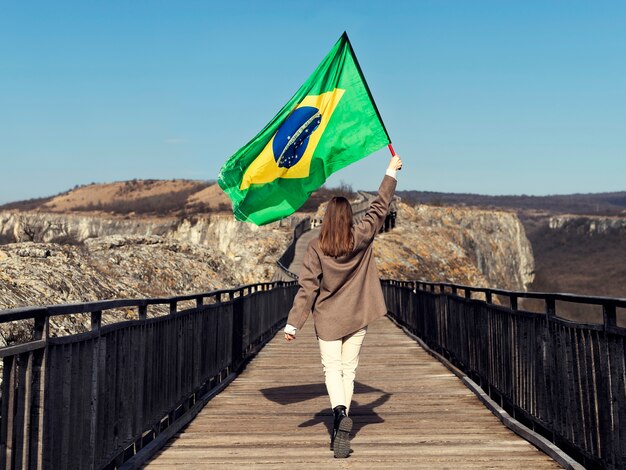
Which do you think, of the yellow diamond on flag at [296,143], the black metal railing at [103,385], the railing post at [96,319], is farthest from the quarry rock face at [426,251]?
the railing post at [96,319]

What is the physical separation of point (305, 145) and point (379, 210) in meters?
3.21

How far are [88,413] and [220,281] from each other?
22.3 meters

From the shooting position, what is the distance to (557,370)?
24.6ft

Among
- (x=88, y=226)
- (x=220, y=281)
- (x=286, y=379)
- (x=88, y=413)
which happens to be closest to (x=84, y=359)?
(x=88, y=413)

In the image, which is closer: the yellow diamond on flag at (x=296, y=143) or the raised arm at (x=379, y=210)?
the raised arm at (x=379, y=210)

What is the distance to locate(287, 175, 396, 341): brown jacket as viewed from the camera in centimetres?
794

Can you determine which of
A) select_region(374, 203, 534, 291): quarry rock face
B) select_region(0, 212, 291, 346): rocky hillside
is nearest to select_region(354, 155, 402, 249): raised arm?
select_region(0, 212, 291, 346): rocky hillside

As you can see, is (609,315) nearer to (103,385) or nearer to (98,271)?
(103,385)

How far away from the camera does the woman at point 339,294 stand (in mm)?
7828

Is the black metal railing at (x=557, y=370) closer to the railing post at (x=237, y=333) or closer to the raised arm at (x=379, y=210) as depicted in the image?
the raised arm at (x=379, y=210)

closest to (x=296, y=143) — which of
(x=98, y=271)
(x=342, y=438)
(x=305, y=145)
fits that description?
(x=305, y=145)

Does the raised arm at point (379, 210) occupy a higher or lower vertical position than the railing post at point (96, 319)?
higher

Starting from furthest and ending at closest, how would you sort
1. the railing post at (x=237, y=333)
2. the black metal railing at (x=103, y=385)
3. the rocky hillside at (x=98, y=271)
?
the rocky hillside at (x=98, y=271)
the railing post at (x=237, y=333)
the black metal railing at (x=103, y=385)

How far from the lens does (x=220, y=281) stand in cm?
2830
